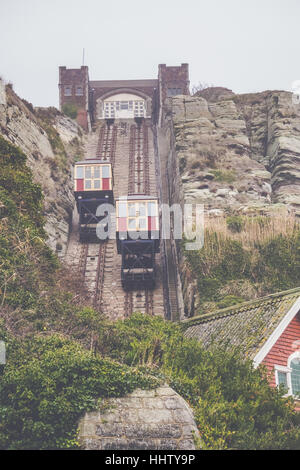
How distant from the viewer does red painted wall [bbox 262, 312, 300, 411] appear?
621 inches

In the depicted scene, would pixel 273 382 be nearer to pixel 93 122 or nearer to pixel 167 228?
pixel 167 228

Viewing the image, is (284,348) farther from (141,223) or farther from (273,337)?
(141,223)

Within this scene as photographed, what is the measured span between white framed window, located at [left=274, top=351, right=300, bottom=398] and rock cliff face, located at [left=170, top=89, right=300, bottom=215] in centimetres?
1949

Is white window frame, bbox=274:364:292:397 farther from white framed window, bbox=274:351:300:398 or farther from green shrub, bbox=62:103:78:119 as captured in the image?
green shrub, bbox=62:103:78:119

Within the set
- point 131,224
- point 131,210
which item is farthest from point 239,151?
point 131,224

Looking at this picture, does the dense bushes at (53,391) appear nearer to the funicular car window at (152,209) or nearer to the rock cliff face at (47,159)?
the funicular car window at (152,209)

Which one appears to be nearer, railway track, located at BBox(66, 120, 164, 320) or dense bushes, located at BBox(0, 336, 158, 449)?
dense bushes, located at BBox(0, 336, 158, 449)

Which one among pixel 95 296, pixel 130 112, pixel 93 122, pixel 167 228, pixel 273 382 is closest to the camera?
pixel 273 382

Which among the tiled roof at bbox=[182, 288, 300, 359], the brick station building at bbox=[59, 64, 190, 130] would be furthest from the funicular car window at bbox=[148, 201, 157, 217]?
the brick station building at bbox=[59, 64, 190, 130]

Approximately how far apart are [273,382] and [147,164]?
33055 mm

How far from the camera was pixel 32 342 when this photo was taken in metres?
15.9

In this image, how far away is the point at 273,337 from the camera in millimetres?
15719

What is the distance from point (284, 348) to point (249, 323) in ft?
4.34
